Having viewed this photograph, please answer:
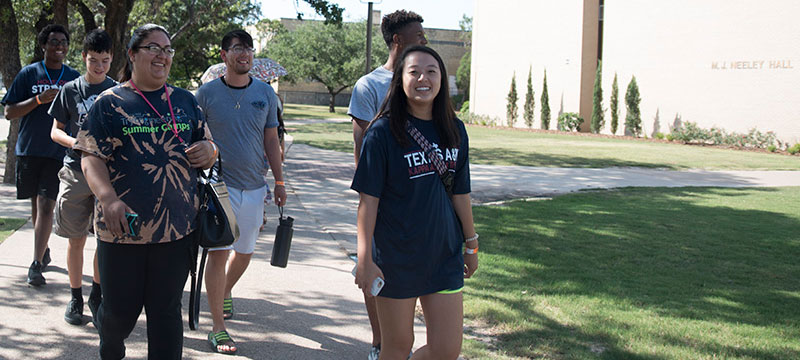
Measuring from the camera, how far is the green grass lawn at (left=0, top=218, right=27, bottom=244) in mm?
7241

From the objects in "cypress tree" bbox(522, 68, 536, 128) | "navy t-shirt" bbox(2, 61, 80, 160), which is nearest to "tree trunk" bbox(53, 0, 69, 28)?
"navy t-shirt" bbox(2, 61, 80, 160)

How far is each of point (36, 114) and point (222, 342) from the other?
2499 mm

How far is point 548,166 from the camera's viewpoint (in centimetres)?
1700

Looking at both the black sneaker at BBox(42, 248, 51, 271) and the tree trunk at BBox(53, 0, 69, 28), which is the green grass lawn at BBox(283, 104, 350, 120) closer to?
the tree trunk at BBox(53, 0, 69, 28)

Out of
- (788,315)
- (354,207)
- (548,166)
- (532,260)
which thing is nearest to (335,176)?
(354,207)

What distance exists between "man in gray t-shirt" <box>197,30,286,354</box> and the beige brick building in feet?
75.7

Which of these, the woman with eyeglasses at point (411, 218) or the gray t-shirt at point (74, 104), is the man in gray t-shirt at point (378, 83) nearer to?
the woman with eyeglasses at point (411, 218)

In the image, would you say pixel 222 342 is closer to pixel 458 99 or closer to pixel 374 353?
pixel 374 353

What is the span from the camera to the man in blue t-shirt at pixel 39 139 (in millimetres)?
5289

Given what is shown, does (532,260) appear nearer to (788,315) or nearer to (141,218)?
(788,315)

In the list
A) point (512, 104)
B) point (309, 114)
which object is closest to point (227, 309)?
point (512, 104)

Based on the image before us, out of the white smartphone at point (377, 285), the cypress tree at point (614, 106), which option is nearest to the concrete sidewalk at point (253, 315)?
the white smartphone at point (377, 285)

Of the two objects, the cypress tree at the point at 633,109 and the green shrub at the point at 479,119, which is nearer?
the cypress tree at the point at 633,109

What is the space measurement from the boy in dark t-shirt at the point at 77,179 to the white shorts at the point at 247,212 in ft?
2.86
